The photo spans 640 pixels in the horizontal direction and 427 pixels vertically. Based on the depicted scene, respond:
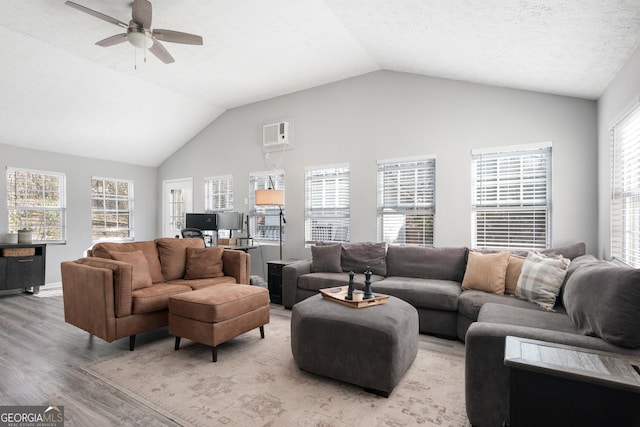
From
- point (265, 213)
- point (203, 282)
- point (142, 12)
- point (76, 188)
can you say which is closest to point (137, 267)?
point (203, 282)

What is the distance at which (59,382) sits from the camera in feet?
7.95

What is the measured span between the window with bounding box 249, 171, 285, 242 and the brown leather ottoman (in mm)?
2658

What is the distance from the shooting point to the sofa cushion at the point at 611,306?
5.23 feet

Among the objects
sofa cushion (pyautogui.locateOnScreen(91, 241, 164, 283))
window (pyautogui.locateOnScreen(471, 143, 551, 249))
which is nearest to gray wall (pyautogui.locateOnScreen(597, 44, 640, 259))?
window (pyautogui.locateOnScreen(471, 143, 551, 249))

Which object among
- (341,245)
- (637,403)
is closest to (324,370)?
(637,403)

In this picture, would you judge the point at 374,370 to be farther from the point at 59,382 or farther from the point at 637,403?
the point at 59,382

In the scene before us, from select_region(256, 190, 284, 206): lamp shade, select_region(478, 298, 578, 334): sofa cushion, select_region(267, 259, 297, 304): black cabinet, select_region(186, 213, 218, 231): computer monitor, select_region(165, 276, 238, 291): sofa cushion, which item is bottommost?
select_region(267, 259, 297, 304): black cabinet

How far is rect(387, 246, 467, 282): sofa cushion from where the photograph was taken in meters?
3.89

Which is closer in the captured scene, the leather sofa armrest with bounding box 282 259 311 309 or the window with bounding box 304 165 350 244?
the leather sofa armrest with bounding box 282 259 311 309

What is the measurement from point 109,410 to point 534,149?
465 cm

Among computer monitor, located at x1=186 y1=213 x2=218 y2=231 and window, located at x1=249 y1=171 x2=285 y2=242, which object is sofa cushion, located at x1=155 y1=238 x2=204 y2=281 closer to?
computer monitor, located at x1=186 y1=213 x2=218 y2=231

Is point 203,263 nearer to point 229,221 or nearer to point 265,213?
point 229,221

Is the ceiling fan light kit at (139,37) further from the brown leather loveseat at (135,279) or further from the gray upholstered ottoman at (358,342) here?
the gray upholstered ottoman at (358,342)

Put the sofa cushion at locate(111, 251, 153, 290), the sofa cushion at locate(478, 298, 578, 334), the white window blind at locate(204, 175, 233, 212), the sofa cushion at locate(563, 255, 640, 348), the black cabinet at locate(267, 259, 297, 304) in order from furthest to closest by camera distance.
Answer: the white window blind at locate(204, 175, 233, 212) < the black cabinet at locate(267, 259, 297, 304) < the sofa cushion at locate(111, 251, 153, 290) < the sofa cushion at locate(478, 298, 578, 334) < the sofa cushion at locate(563, 255, 640, 348)
